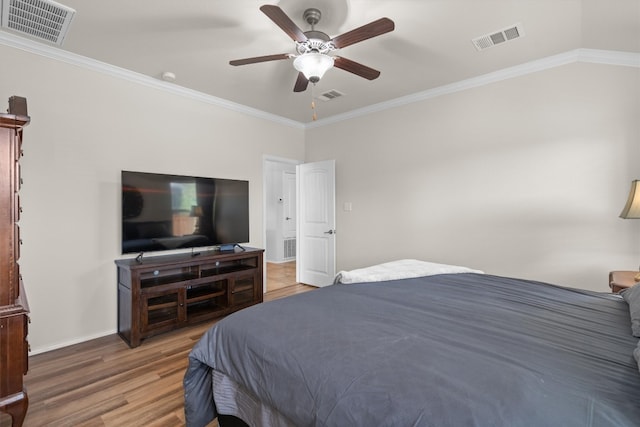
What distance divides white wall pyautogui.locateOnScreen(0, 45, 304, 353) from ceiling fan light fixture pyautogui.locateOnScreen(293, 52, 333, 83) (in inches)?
83.1

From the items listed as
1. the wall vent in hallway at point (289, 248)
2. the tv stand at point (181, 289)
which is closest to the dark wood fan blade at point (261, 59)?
the tv stand at point (181, 289)

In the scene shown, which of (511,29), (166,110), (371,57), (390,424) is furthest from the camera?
(166,110)

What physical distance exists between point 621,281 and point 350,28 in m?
2.75

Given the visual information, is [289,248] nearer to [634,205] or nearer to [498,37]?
[498,37]

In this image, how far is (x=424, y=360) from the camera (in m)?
1.00

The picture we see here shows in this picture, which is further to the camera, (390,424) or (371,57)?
(371,57)

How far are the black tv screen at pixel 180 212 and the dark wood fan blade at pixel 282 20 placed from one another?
210cm

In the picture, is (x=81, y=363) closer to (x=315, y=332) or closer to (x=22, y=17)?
(x=315, y=332)

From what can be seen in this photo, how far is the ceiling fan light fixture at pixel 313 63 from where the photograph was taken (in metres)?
2.06

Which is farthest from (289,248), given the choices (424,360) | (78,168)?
(424,360)

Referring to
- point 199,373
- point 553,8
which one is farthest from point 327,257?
point 553,8

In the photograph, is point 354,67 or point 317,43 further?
point 354,67

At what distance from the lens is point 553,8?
2164 millimetres

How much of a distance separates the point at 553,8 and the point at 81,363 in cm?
453
